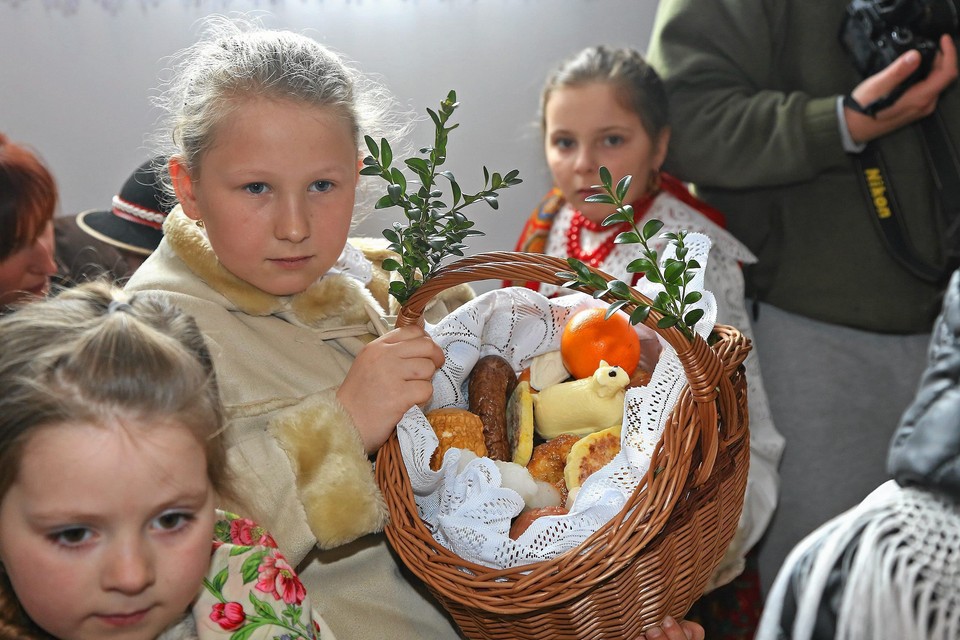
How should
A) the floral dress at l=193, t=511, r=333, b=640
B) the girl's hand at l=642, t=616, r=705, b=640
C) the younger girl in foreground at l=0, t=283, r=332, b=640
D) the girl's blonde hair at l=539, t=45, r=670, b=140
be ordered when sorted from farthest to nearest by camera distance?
the girl's blonde hair at l=539, t=45, r=670, b=140, the girl's hand at l=642, t=616, r=705, b=640, the floral dress at l=193, t=511, r=333, b=640, the younger girl in foreground at l=0, t=283, r=332, b=640

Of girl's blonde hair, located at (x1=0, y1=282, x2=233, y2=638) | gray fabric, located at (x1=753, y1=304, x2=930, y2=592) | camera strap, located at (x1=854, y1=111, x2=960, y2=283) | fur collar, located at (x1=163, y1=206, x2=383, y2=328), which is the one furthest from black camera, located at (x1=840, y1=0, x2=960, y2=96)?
girl's blonde hair, located at (x1=0, y1=282, x2=233, y2=638)

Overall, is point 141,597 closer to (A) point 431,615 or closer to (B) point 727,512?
(A) point 431,615

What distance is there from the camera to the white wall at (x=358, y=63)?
2135 mm

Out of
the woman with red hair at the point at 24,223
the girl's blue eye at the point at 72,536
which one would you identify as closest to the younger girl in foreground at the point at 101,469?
the girl's blue eye at the point at 72,536

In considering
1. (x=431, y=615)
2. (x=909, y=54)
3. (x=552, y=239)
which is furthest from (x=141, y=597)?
(x=909, y=54)

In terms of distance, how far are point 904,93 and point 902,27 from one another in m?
0.12

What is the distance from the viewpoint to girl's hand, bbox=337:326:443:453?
115 centimetres

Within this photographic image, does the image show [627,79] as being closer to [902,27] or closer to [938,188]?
[902,27]

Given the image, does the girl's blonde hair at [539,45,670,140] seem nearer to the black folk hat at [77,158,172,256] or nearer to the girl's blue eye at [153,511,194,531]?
the black folk hat at [77,158,172,256]

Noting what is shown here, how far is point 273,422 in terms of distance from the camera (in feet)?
3.80

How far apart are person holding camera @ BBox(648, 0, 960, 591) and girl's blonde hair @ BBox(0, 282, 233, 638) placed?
1307 mm

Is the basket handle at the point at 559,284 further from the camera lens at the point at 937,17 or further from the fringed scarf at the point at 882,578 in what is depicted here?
the camera lens at the point at 937,17

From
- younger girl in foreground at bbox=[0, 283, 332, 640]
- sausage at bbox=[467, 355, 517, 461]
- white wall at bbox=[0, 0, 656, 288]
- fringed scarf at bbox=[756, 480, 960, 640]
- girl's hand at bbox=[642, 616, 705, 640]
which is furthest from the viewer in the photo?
white wall at bbox=[0, 0, 656, 288]

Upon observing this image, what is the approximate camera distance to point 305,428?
115 cm
